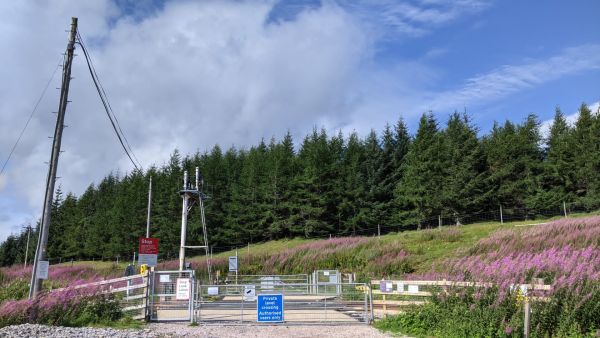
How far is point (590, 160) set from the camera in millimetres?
46781

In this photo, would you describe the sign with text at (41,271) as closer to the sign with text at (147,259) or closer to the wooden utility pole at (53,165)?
the wooden utility pole at (53,165)

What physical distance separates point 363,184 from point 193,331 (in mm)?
47317

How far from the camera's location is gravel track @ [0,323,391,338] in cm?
1294

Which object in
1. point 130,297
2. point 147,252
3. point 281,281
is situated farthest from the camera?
point 281,281

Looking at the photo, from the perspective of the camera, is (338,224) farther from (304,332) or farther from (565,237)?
(304,332)

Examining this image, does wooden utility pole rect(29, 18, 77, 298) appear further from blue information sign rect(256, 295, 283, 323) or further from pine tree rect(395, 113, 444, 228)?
pine tree rect(395, 113, 444, 228)

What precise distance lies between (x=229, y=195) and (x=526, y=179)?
3987cm

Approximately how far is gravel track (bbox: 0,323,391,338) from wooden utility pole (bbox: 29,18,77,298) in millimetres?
2769

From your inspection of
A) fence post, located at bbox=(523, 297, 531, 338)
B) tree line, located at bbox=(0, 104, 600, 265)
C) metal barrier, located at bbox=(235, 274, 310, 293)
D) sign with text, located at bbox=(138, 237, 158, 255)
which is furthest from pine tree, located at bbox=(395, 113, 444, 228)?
fence post, located at bbox=(523, 297, 531, 338)

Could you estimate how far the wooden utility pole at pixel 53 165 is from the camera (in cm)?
1603

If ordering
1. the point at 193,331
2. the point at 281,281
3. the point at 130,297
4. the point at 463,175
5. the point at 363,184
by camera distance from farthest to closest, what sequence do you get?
the point at 363,184 < the point at 463,175 < the point at 281,281 < the point at 130,297 < the point at 193,331

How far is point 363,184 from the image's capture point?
60.9 m

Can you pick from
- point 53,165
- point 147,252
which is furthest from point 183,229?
point 53,165

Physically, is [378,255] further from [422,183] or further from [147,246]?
[422,183]
